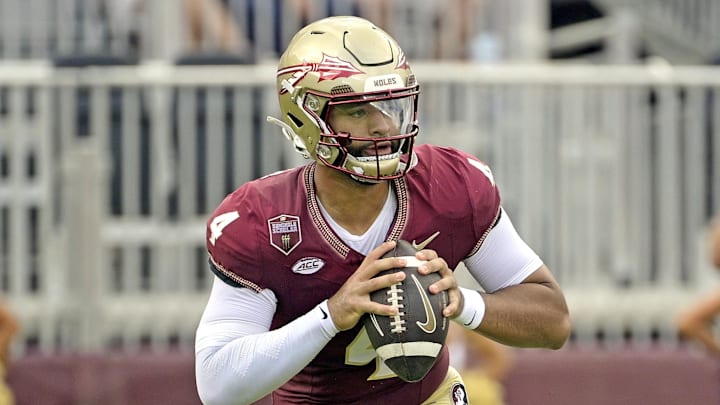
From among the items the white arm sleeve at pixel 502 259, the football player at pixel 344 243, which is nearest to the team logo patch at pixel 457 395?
the football player at pixel 344 243

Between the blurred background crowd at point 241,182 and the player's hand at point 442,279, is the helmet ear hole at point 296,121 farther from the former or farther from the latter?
the blurred background crowd at point 241,182

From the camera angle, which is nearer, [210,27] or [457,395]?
[457,395]

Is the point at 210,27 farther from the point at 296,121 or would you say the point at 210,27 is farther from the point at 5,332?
the point at 296,121

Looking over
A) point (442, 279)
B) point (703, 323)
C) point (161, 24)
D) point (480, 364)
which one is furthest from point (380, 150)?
point (161, 24)

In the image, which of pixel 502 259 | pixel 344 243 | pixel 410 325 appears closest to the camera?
pixel 410 325

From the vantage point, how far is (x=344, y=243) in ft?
13.8

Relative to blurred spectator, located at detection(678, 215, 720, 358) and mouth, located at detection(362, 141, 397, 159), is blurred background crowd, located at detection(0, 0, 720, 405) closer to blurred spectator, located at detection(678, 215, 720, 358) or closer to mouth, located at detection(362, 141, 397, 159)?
blurred spectator, located at detection(678, 215, 720, 358)

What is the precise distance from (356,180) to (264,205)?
0.81 feet

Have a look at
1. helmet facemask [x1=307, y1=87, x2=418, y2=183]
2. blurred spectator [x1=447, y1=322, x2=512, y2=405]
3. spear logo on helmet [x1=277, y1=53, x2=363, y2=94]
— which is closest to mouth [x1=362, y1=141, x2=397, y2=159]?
helmet facemask [x1=307, y1=87, x2=418, y2=183]

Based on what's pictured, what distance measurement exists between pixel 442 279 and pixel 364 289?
0.20m

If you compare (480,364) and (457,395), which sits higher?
(457,395)

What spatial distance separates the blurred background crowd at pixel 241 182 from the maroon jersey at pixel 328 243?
397 cm

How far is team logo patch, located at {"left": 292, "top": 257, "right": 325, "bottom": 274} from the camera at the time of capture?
4.18 meters

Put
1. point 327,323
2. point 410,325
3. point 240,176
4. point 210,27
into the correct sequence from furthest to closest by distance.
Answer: point 210,27
point 240,176
point 327,323
point 410,325
